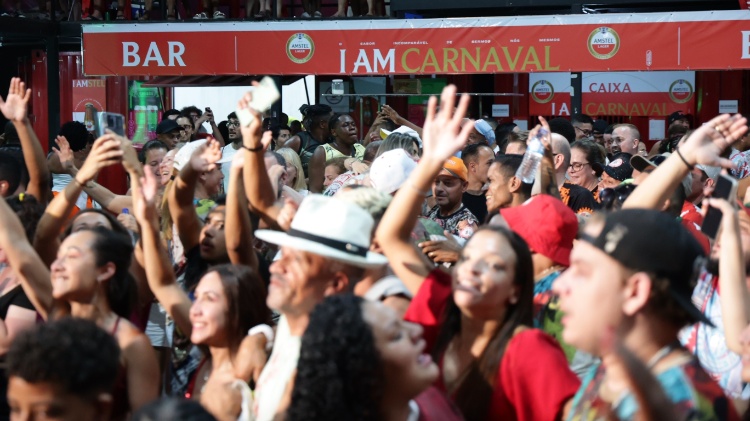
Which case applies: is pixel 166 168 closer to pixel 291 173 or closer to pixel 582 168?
pixel 291 173

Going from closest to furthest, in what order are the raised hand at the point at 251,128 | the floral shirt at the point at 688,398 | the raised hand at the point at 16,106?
1. the floral shirt at the point at 688,398
2. the raised hand at the point at 251,128
3. the raised hand at the point at 16,106

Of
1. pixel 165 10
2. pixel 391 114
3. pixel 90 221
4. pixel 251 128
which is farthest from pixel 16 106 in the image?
pixel 165 10

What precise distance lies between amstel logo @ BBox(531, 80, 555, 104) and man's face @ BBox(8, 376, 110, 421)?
15.7 meters

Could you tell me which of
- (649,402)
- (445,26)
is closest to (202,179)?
(649,402)

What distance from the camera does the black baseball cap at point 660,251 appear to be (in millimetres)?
2588

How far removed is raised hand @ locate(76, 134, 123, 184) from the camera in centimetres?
450

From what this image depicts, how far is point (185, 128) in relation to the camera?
11734 millimetres

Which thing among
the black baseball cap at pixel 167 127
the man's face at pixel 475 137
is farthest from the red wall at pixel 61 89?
the man's face at pixel 475 137

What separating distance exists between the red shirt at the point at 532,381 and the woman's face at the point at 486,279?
0.46 ft

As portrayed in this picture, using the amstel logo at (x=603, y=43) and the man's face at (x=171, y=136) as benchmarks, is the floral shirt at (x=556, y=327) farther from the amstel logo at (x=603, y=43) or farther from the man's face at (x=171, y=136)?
the amstel logo at (x=603, y=43)

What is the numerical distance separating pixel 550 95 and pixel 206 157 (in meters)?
13.7

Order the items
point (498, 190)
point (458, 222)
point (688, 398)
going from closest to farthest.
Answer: point (688, 398)
point (498, 190)
point (458, 222)

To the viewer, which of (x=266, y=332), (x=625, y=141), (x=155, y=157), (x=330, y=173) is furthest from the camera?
(x=625, y=141)

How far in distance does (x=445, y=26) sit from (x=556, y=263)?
9.46 meters
